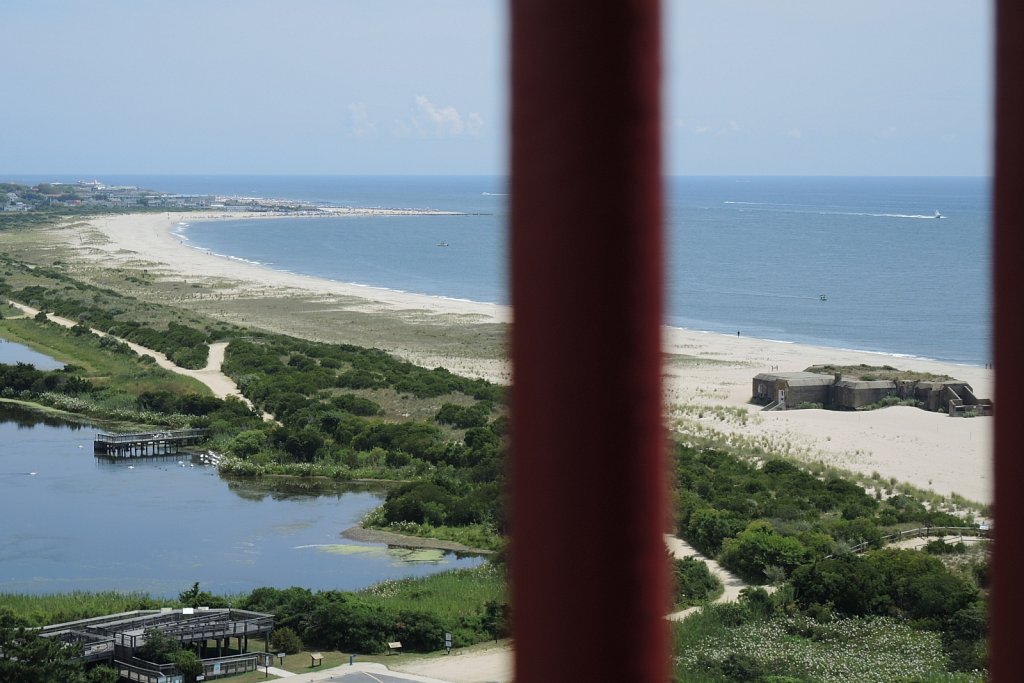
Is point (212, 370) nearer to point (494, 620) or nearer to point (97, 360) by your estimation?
point (97, 360)

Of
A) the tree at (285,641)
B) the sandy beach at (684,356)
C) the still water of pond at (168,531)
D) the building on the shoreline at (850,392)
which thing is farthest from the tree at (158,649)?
the building on the shoreline at (850,392)

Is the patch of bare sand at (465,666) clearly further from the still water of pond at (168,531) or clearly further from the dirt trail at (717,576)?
the still water of pond at (168,531)

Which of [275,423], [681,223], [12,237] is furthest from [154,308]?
[681,223]

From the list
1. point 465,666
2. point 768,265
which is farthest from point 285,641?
point 768,265

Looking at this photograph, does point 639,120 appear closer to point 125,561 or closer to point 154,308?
point 125,561

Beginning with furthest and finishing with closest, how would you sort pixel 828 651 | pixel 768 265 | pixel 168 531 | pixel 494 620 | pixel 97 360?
pixel 768 265 → pixel 97 360 → pixel 168 531 → pixel 494 620 → pixel 828 651

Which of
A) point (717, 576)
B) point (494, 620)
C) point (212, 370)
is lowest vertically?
point (494, 620)

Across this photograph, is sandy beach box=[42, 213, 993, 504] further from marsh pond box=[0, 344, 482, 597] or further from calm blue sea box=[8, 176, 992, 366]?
marsh pond box=[0, 344, 482, 597]
